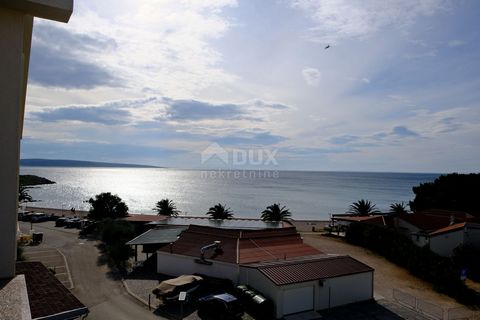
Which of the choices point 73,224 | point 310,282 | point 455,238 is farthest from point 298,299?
point 73,224

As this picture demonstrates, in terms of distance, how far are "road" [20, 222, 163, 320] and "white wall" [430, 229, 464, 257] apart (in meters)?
28.2

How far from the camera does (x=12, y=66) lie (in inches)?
163

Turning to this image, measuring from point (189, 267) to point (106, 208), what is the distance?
28.1m

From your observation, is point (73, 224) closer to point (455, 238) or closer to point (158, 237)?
point (158, 237)

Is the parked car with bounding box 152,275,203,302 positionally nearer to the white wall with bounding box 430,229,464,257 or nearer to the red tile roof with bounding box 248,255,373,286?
the red tile roof with bounding box 248,255,373,286

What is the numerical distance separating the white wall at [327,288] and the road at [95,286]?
6.29 meters

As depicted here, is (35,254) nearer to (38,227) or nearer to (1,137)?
(38,227)


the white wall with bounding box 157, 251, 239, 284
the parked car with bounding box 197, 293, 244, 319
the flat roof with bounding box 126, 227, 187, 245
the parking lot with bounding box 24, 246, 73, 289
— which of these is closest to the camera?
the parked car with bounding box 197, 293, 244, 319

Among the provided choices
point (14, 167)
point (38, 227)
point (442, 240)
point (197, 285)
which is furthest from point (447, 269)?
point (38, 227)

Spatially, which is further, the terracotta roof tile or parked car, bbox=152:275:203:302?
the terracotta roof tile

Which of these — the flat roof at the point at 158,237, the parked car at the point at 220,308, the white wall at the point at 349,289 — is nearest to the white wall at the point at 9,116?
the parked car at the point at 220,308

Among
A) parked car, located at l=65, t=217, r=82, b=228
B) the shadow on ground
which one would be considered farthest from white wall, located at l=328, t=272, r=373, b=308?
parked car, located at l=65, t=217, r=82, b=228

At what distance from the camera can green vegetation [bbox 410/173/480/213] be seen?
57.2m

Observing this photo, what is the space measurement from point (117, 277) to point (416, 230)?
104ft
